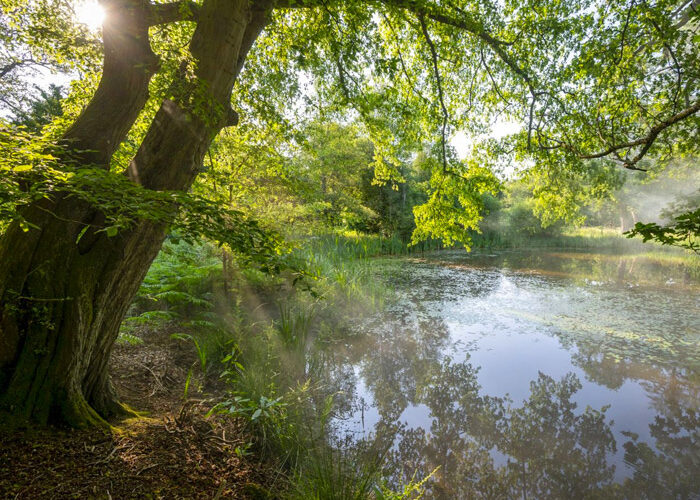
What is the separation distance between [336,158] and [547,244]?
13604 mm

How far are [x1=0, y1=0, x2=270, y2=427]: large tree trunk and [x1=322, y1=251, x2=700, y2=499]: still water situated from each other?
1.84 m

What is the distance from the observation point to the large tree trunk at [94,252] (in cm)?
149

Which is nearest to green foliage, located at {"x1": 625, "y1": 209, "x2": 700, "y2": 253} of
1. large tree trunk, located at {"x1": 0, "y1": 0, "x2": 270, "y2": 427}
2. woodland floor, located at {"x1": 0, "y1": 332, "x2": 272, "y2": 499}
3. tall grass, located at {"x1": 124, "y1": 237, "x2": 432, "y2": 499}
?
tall grass, located at {"x1": 124, "y1": 237, "x2": 432, "y2": 499}

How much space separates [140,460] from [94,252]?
106 cm

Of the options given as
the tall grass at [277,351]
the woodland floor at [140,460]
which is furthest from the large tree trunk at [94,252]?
the tall grass at [277,351]

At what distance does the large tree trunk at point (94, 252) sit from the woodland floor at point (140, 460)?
0.58 ft

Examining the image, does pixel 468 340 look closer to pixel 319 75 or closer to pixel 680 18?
pixel 319 75

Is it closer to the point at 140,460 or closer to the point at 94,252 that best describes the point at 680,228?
the point at 140,460

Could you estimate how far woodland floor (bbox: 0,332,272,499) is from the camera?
1212 mm

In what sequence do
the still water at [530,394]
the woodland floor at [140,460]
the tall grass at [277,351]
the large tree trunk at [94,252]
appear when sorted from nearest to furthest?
the woodland floor at [140,460]
the large tree trunk at [94,252]
the tall grass at [277,351]
the still water at [530,394]

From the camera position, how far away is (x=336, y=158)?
1035cm

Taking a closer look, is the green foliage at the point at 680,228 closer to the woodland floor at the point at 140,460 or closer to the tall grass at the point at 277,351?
the tall grass at the point at 277,351

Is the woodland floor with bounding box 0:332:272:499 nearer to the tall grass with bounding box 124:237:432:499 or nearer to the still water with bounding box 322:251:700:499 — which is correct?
the tall grass with bounding box 124:237:432:499

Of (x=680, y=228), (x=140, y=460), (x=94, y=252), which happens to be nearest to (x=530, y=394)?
(x=680, y=228)
